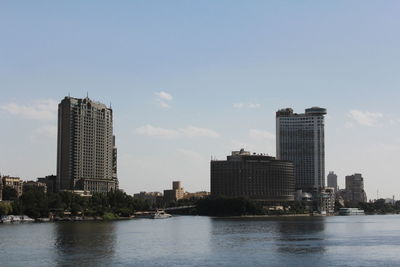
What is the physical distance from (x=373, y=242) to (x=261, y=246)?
26150 millimetres

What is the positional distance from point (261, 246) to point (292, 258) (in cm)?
2026

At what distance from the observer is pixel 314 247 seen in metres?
114

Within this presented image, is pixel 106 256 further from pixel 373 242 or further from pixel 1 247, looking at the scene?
pixel 373 242

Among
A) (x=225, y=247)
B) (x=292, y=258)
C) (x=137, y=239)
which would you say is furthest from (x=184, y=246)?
(x=292, y=258)

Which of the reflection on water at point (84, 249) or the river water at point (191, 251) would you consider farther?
the reflection on water at point (84, 249)

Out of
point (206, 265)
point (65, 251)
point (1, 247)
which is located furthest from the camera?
point (1, 247)

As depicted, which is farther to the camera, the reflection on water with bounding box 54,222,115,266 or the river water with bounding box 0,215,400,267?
the reflection on water with bounding box 54,222,115,266

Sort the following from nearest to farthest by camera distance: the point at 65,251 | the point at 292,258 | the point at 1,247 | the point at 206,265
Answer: the point at 206,265 < the point at 292,258 < the point at 65,251 < the point at 1,247

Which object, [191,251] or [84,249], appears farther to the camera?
[191,251]

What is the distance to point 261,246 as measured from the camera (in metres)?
115

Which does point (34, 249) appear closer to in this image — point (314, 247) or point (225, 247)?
point (225, 247)

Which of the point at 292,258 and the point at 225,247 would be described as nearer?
the point at 292,258

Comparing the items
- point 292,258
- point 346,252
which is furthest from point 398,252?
point 292,258

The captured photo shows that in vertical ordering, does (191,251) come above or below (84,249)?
below
